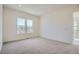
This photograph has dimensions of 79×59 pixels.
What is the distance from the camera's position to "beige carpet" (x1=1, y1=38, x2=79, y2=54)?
246 cm

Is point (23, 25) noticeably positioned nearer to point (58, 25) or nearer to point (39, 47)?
point (39, 47)

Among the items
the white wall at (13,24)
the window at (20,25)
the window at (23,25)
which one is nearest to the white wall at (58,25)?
the white wall at (13,24)

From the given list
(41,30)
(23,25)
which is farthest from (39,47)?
(23,25)

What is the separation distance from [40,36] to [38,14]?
0.69m

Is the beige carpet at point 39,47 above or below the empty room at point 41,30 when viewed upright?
below

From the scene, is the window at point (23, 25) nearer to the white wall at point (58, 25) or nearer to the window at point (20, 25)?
the window at point (20, 25)

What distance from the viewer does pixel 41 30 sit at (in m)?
Answer: 2.67

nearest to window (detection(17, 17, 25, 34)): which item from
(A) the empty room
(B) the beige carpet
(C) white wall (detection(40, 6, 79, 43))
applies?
(A) the empty room

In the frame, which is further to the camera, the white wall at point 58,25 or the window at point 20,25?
the white wall at point 58,25

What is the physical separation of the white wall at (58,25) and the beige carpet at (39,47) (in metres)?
0.19

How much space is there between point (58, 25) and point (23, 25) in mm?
1084

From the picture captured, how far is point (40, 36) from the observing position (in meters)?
2.73

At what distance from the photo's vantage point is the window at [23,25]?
260cm
